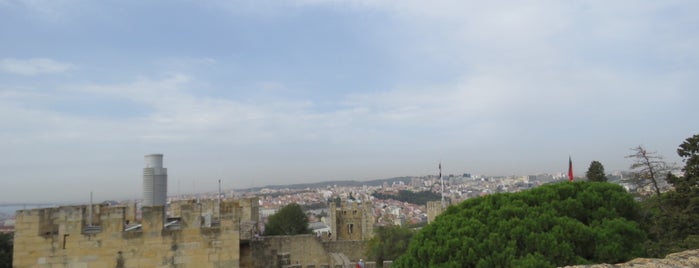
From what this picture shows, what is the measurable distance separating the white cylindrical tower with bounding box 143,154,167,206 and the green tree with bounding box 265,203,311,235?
108 ft

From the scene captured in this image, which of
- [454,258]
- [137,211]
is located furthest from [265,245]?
[454,258]

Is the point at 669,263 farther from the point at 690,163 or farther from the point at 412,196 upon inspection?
the point at 412,196

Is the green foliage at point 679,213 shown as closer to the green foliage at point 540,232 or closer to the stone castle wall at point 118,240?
the green foliage at point 540,232

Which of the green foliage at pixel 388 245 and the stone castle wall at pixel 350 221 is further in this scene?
the stone castle wall at pixel 350 221

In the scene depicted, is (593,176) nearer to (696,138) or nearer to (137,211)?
(696,138)

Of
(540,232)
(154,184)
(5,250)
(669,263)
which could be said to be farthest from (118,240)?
(5,250)

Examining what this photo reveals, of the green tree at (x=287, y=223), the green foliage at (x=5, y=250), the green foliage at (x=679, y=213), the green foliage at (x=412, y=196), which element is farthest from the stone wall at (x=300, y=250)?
the green foliage at (x=412, y=196)

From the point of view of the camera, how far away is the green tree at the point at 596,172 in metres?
19.2

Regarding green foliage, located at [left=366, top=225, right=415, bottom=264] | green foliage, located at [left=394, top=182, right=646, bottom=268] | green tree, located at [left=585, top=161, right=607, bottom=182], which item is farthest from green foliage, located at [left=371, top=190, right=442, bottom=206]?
green foliage, located at [left=394, top=182, right=646, bottom=268]

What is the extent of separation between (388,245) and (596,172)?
11953 mm

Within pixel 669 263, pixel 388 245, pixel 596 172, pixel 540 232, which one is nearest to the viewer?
pixel 669 263

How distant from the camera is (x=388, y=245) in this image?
2677 cm

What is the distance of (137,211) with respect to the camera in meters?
13.6

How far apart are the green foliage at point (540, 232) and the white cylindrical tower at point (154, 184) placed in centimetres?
747
